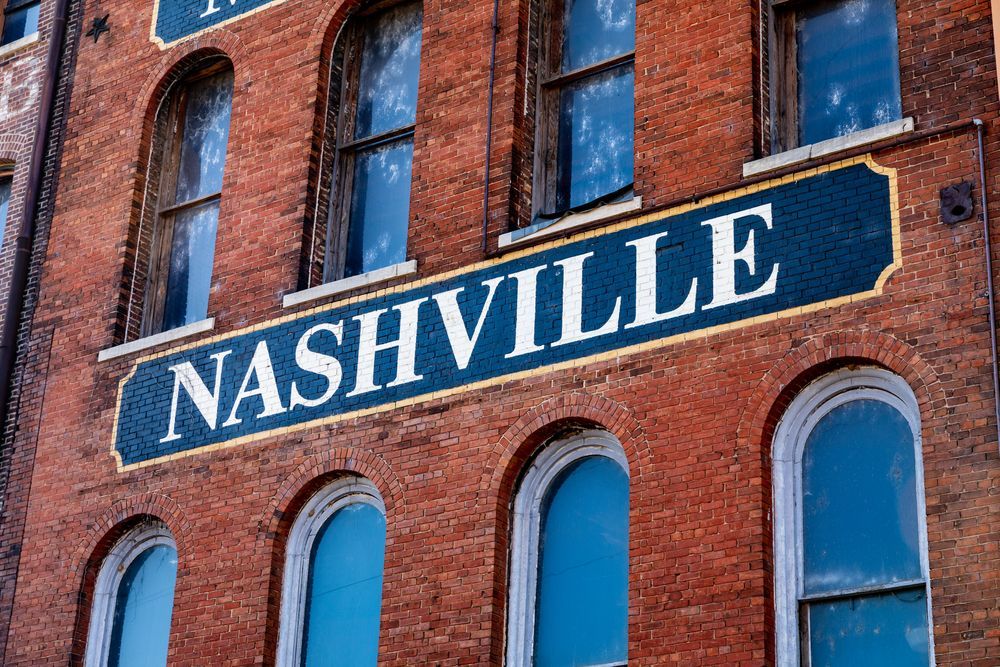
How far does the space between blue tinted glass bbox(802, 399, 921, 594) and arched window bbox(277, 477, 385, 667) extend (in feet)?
12.7

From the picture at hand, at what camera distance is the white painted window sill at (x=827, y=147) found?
13953mm

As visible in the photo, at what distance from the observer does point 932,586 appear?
41.0 ft

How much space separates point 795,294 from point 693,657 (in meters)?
2.83

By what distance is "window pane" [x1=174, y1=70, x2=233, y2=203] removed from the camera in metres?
19.0

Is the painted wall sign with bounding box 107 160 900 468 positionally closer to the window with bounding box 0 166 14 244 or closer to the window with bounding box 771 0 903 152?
the window with bounding box 771 0 903 152

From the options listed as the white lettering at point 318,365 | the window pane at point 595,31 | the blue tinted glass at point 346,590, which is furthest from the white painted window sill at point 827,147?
the blue tinted glass at point 346,590

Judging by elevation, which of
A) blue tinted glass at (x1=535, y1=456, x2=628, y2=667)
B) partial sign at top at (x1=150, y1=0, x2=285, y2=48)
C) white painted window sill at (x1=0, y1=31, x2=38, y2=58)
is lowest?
blue tinted glass at (x1=535, y1=456, x2=628, y2=667)

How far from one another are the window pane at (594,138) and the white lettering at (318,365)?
234 centimetres

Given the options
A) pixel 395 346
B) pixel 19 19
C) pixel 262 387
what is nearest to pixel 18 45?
pixel 19 19

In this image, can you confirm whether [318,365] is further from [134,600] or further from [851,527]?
[851,527]

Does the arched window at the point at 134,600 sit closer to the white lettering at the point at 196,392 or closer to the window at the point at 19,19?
the white lettering at the point at 196,392

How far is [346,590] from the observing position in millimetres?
15805

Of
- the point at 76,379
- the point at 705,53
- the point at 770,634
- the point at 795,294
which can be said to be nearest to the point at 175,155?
the point at 76,379

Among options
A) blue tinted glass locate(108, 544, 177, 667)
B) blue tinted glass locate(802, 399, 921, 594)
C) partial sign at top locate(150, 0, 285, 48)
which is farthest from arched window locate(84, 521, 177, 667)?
blue tinted glass locate(802, 399, 921, 594)
